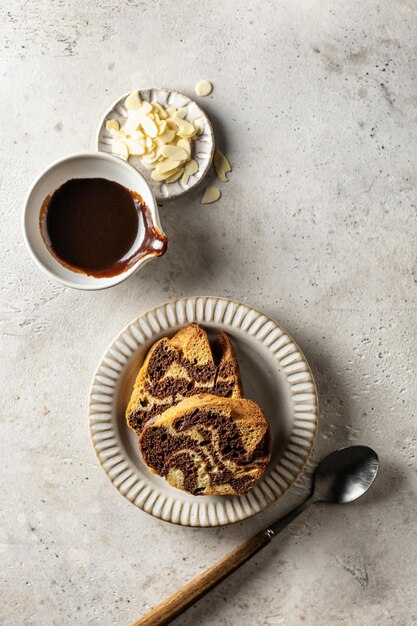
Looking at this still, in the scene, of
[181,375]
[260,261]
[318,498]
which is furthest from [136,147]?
[318,498]

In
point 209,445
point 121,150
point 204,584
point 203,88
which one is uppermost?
point 203,88

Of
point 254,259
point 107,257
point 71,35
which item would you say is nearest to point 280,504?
point 254,259

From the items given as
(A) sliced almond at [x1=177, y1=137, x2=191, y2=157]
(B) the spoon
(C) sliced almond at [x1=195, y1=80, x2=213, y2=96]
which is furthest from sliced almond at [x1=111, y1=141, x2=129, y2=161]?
(B) the spoon

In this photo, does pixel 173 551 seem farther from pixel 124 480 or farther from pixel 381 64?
pixel 381 64

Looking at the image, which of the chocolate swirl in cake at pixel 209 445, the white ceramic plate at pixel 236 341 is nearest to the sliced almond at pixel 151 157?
the white ceramic plate at pixel 236 341

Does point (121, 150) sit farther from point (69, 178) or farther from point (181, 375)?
point (181, 375)

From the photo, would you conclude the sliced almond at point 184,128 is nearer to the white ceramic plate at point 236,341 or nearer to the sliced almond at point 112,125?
the sliced almond at point 112,125
